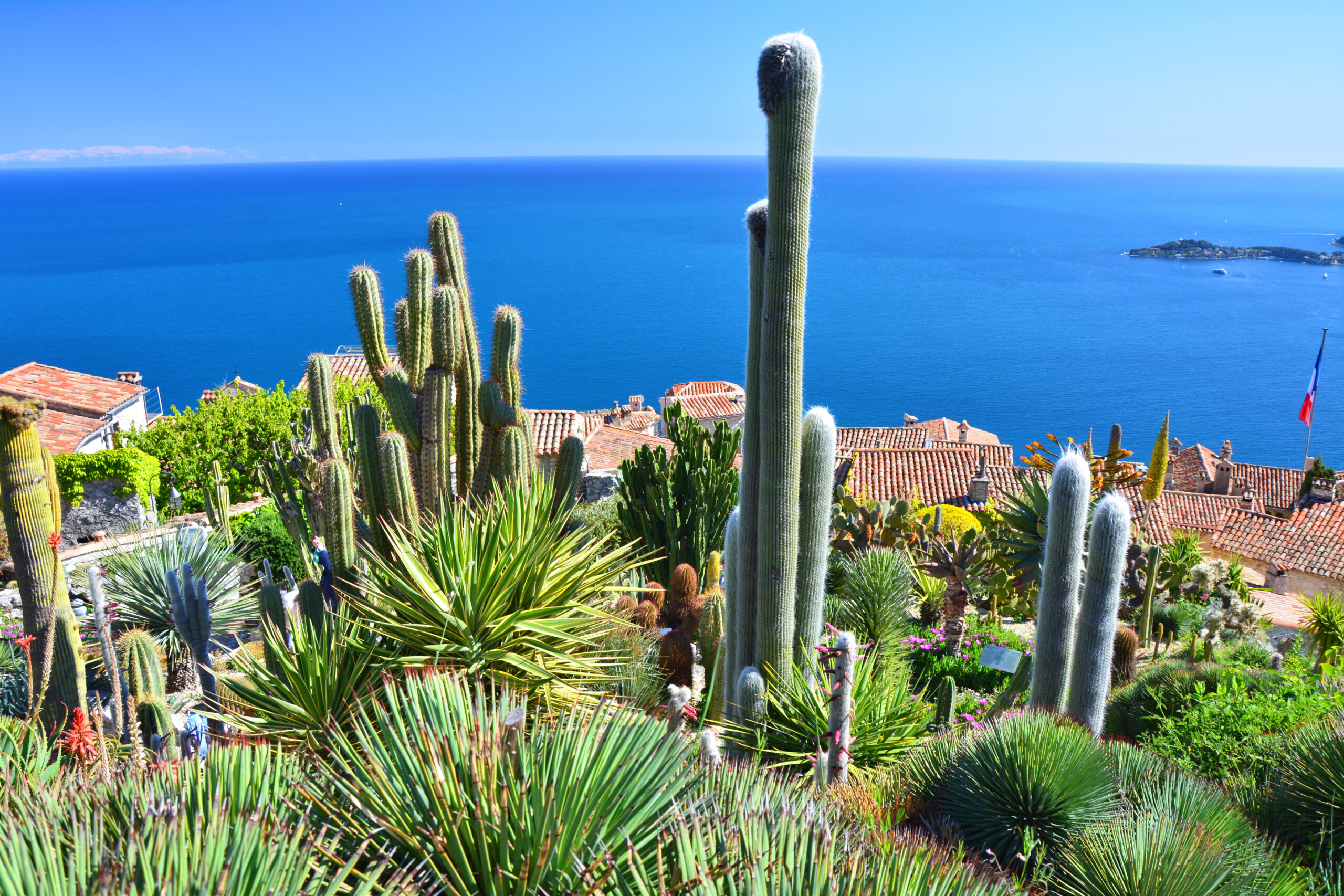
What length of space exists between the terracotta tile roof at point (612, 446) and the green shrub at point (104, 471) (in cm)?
1043

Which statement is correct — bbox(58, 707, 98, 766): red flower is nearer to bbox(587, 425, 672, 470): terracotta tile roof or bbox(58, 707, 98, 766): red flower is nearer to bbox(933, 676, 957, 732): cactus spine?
bbox(933, 676, 957, 732): cactus spine

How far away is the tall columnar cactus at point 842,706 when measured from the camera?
511 cm

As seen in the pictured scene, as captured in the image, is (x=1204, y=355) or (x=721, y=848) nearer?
(x=721, y=848)

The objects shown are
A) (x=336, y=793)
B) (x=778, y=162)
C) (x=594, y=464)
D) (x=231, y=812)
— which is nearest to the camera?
(x=231, y=812)

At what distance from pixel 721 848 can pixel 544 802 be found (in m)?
0.64

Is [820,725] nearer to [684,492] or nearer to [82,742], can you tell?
[82,742]

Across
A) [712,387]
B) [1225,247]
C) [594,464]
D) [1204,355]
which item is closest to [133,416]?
[594,464]

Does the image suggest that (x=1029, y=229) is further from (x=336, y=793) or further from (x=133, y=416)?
(x=336, y=793)

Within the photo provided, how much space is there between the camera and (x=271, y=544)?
598 inches

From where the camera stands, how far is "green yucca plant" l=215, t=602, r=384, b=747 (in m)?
5.12

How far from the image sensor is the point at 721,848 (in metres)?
3.18

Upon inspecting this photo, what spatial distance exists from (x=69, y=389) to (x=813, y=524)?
30.4 meters

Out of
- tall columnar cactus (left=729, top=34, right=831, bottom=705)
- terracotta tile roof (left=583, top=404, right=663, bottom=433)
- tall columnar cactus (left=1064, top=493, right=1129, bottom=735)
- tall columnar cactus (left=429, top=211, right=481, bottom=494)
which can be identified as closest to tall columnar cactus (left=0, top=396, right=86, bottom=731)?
tall columnar cactus (left=429, top=211, right=481, bottom=494)

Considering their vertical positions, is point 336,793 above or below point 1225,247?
below
